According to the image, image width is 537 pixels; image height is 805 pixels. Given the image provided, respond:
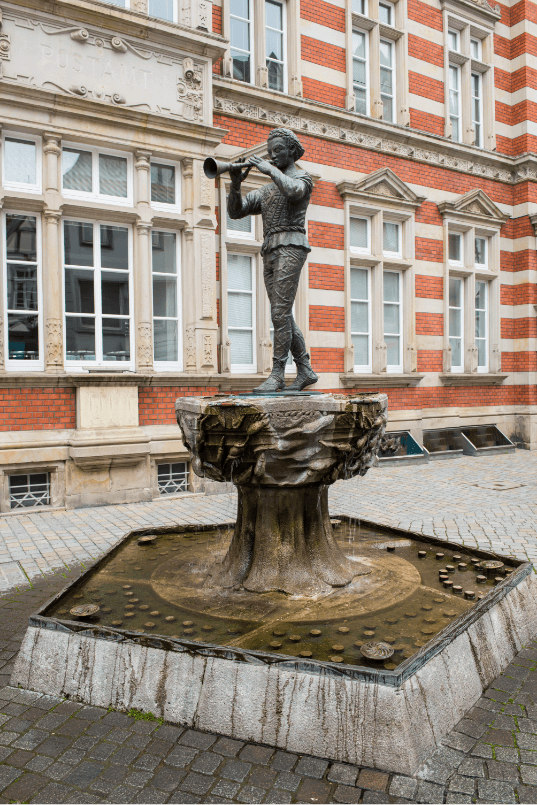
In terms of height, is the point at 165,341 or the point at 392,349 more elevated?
the point at 392,349

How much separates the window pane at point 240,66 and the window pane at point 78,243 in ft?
13.5

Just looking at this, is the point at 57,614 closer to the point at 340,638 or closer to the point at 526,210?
the point at 340,638

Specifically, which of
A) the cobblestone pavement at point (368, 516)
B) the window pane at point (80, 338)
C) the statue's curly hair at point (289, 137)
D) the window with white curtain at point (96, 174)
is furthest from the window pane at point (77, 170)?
the statue's curly hair at point (289, 137)

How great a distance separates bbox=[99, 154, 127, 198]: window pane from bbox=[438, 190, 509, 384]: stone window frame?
7.06 metres

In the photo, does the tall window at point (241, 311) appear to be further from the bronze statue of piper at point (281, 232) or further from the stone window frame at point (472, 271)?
the bronze statue of piper at point (281, 232)

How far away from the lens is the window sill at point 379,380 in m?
11.0

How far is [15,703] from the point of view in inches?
115

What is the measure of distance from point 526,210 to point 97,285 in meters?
10.4

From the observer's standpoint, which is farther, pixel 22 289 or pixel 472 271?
pixel 472 271

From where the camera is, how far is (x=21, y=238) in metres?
7.79

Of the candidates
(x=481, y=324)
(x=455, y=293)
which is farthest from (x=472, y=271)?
(x=481, y=324)

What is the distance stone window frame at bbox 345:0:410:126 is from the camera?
11.0 metres

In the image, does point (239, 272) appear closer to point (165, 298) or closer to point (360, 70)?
point (165, 298)

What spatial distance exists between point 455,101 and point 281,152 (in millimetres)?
11099
